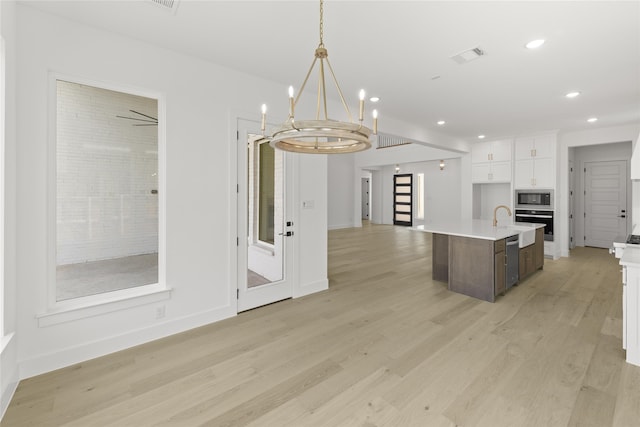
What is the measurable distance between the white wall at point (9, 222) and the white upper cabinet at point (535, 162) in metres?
8.33

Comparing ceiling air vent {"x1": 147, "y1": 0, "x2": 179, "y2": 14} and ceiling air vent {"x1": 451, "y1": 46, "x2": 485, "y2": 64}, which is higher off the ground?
ceiling air vent {"x1": 451, "y1": 46, "x2": 485, "y2": 64}

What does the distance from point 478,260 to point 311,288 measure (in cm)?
229

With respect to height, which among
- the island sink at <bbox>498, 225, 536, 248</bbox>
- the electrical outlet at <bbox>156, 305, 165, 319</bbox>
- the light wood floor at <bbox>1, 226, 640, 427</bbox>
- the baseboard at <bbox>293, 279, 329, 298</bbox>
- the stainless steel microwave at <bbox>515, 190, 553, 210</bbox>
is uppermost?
the stainless steel microwave at <bbox>515, 190, 553, 210</bbox>

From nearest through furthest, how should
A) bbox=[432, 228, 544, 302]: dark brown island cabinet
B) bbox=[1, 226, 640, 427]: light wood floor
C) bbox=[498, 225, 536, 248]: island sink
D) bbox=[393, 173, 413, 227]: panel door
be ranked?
bbox=[1, 226, 640, 427]: light wood floor → bbox=[432, 228, 544, 302]: dark brown island cabinet → bbox=[498, 225, 536, 248]: island sink → bbox=[393, 173, 413, 227]: panel door

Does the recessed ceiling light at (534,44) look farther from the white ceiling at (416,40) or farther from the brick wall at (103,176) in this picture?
the brick wall at (103,176)

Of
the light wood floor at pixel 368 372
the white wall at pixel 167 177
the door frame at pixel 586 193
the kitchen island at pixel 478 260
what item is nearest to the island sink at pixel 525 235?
the kitchen island at pixel 478 260

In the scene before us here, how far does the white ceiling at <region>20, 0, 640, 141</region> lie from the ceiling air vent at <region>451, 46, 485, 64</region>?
7 centimetres

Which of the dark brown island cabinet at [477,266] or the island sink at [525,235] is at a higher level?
the island sink at [525,235]

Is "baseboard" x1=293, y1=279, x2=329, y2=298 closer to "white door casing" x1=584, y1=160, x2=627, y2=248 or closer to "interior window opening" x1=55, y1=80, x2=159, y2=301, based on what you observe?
"interior window opening" x1=55, y1=80, x2=159, y2=301

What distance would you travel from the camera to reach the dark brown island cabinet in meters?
3.88

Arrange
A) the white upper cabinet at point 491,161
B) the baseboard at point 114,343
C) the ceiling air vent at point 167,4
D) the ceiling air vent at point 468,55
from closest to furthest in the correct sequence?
1. the ceiling air vent at point 167,4
2. the baseboard at point 114,343
3. the ceiling air vent at point 468,55
4. the white upper cabinet at point 491,161

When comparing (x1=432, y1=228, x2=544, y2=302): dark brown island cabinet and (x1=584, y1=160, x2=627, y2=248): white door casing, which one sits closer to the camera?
(x1=432, y1=228, x2=544, y2=302): dark brown island cabinet

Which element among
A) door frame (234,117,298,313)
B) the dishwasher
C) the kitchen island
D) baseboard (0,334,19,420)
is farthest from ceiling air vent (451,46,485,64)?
baseboard (0,334,19,420)

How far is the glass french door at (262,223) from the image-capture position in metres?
3.54
